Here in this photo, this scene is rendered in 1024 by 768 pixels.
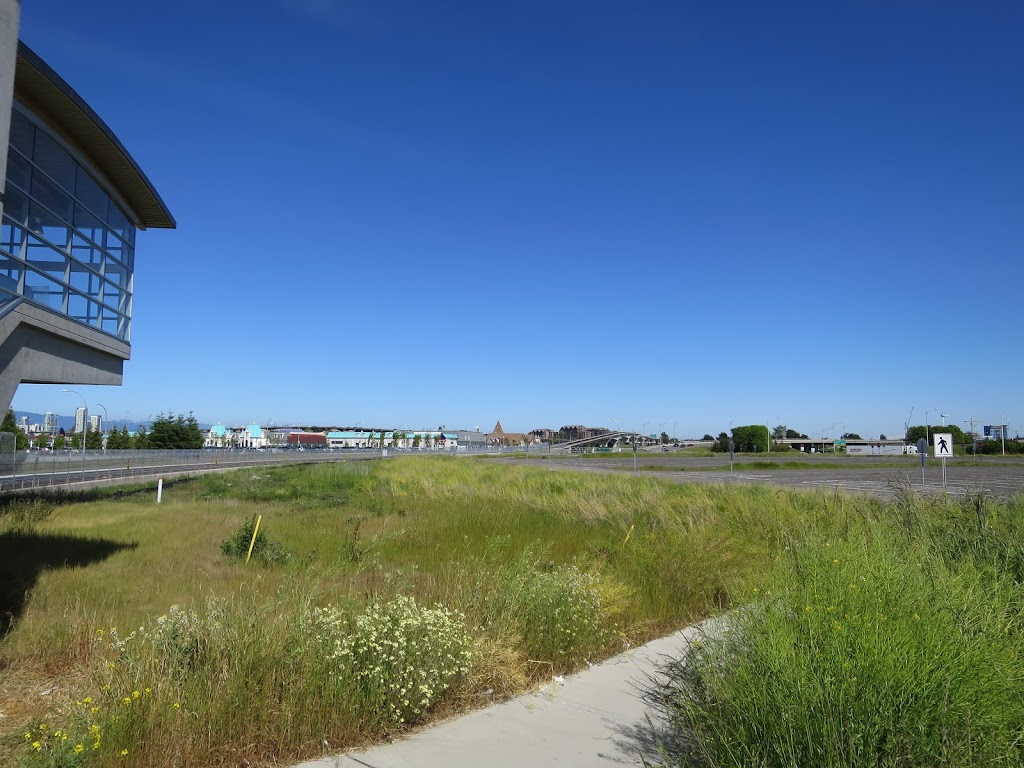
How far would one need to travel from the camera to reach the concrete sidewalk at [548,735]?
4293 mm

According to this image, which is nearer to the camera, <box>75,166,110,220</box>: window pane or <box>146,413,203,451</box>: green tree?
<box>75,166,110,220</box>: window pane

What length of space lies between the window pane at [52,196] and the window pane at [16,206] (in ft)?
1.34

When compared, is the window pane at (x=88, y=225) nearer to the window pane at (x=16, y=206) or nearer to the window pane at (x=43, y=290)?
the window pane at (x=43, y=290)

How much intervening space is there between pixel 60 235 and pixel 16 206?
1209 millimetres

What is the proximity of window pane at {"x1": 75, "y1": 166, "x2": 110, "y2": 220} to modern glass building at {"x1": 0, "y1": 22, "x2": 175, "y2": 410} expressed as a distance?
1 centimetres

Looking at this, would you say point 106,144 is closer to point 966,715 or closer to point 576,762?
point 576,762

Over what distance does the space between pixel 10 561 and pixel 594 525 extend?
32.9 ft

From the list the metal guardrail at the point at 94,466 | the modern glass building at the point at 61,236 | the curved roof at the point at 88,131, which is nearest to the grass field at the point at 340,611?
the modern glass building at the point at 61,236

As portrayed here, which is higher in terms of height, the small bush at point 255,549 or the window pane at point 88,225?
the window pane at point 88,225

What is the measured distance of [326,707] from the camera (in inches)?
178

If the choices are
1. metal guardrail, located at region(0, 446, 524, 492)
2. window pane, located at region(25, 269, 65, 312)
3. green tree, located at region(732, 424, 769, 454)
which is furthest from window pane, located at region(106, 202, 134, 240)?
green tree, located at region(732, 424, 769, 454)

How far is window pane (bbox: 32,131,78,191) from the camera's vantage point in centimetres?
867

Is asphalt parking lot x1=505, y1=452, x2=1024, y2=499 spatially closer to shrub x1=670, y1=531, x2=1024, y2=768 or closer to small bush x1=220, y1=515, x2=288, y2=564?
shrub x1=670, y1=531, x2=1024, y2=768

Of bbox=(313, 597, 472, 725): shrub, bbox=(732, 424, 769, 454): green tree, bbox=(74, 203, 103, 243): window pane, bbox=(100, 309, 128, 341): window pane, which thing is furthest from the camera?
bbox=(732, 424, 769, 454): green tree
